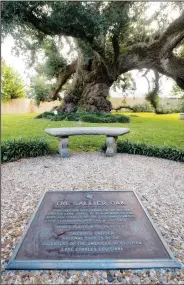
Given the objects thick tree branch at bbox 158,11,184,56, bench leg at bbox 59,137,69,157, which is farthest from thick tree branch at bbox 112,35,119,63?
bench leg at bbox 59,137,69,157

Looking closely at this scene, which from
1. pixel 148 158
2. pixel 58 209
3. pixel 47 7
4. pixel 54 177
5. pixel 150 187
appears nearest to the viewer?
pixel 58 209

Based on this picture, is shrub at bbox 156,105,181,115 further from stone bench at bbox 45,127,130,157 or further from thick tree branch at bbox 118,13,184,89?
stone bench at bbox 45,127,130,157

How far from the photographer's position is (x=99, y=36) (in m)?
10.8

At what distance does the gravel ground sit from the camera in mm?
2076

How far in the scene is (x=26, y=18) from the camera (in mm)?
10312

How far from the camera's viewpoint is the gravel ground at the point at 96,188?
6.81 ft

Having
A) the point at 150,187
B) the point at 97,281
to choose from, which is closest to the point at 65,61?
the point at 150,187

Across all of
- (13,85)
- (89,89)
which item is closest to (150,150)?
(89,89)

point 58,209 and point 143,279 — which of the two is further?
point 58,209

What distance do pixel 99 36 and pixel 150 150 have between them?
6.83 m

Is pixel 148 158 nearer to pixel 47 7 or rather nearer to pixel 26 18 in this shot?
pixel 47 7

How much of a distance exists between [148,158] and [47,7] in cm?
777

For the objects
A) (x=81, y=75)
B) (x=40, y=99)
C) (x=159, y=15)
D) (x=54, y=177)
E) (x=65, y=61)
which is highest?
(x=159, y=15)

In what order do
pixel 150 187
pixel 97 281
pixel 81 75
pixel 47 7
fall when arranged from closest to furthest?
1. pixel 97 281
2. pixel 150 187
3. pixel 47 7
4. pixel 81 75
